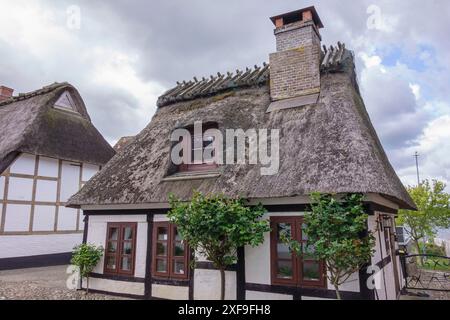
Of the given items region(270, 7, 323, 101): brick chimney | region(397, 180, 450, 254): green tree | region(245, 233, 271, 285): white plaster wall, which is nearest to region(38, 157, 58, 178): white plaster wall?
region(270, 7, 323, 101): brick chimney

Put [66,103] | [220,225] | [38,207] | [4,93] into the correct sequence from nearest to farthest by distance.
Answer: [220,225] → [38,207] → [66,103] → [4,93]

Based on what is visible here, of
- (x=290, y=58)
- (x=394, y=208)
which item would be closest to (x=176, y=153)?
(x=290, y=58)

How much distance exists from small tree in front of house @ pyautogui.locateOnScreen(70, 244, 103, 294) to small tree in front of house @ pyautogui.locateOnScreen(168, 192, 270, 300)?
2891 mm

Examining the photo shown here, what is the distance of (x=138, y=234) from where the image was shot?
7.54 meters

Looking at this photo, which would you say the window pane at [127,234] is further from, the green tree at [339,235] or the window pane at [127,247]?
the green tree at [339,235]

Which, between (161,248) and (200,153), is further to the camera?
(200,153)

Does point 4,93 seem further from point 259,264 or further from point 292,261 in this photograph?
point 292,261

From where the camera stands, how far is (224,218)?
569 cm

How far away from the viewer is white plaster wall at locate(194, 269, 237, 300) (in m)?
6.36

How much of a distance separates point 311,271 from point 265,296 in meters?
0.94

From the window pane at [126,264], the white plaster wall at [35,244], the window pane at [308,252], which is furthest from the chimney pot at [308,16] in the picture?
the white plaster wall at [35,244]

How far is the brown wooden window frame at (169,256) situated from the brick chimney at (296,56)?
3.98 metres

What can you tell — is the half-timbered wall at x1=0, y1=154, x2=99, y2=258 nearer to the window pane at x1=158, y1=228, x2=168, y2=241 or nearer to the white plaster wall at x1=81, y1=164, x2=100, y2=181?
the white plaster wall at x1=81, y1=164, x2=100, y2=181

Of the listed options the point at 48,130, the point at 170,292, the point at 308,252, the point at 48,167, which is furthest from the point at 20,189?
the point at 308,252
